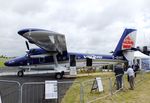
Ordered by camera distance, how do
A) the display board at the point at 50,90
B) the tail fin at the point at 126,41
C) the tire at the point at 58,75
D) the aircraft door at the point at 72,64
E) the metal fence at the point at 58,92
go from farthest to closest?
the tail fin at the point at 126,41 < the aircraft door at the point at 72,64 < the tire at the point at 58,75 < the metal fence at the point at 58,92 < the display board at the point at 50,90

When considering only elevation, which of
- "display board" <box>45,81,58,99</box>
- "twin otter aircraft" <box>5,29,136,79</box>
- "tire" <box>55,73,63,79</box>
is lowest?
"tire" <box>55,73,63,79</box>

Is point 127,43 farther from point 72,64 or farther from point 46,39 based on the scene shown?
point 46,39

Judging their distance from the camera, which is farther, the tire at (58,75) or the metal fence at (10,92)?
the tire at (58,75)

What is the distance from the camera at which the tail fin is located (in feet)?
122

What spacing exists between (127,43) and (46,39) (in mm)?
15107

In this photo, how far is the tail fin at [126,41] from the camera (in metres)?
37.1

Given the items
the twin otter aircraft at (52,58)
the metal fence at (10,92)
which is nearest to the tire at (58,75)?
the twin otter aircraft at (52,58)

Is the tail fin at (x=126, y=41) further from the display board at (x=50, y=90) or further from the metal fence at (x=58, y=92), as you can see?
the display board at (x=50, y=90)

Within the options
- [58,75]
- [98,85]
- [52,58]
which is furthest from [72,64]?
[98,85]

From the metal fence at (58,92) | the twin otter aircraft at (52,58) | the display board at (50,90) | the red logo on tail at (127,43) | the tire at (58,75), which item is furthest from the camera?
the red logo on tail at (127,43)

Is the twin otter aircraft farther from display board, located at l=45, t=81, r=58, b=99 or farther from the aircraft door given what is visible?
display board, located at l=45, t=81, r=58, b=99

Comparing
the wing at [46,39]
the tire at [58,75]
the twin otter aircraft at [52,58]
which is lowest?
the tire at [58,75]

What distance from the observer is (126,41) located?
38.2m

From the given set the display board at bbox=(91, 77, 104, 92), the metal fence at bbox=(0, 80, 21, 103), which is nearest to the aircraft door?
the display board at bbox=(91, 77, 104, 92)
